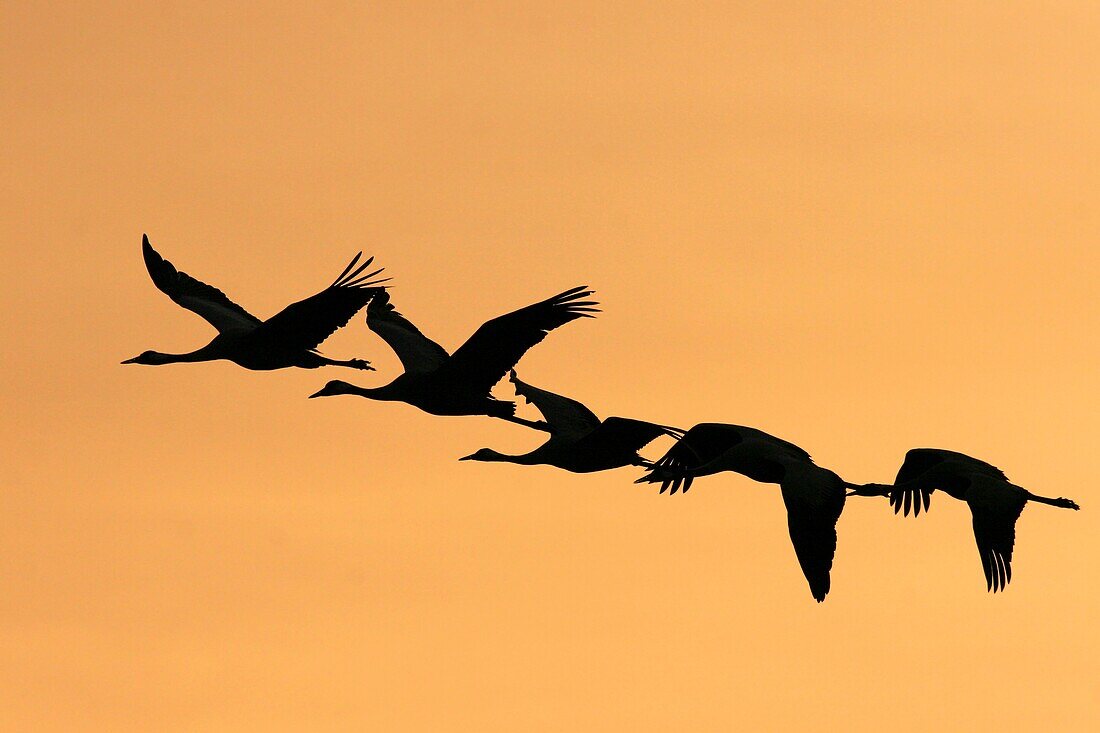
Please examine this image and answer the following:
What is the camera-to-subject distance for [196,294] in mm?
42375

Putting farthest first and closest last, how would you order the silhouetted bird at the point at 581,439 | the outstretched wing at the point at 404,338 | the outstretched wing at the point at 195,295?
the outstretched wing at the point at 195,295, the outstretched wing at the point at 404,338, the silhouetted bird at the point at 581,439

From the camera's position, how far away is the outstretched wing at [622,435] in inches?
1390

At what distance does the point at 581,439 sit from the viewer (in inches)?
1441

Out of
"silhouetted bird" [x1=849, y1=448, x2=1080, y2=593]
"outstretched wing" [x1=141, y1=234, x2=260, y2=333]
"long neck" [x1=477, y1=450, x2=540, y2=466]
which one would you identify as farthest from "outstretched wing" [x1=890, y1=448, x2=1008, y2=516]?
"outstretched wing" [x1=141, y1=234, x2=260, y2=333]

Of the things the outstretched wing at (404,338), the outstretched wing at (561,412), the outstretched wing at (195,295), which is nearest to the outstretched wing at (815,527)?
the outstretched wing at (561,412)

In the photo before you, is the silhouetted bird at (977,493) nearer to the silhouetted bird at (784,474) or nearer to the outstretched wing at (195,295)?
the silhouetted bird at (784,474)

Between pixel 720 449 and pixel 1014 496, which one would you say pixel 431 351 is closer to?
pixel 720 449

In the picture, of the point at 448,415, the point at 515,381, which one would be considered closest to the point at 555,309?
the point at 448,415

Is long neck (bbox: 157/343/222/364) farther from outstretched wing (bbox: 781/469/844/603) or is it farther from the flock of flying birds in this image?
outstretched wing (bbox: 781/469/844/603)

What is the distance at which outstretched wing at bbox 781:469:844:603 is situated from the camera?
3281 cm

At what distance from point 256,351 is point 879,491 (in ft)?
31.8

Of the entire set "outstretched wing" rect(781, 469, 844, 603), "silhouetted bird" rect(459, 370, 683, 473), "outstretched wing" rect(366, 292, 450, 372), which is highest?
"outstretched wing" rect(366, 292, 450, 372)

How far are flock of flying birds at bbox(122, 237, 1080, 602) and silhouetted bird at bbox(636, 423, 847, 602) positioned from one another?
0.6 inches

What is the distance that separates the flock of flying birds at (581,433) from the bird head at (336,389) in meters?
0.02
